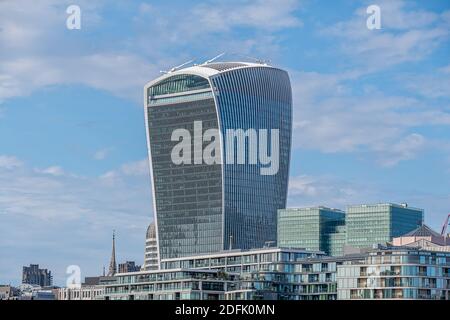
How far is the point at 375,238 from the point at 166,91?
2504 cm

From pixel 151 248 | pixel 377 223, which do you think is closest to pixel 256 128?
pixel 377 223

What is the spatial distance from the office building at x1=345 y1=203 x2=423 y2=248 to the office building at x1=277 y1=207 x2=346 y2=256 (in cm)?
137

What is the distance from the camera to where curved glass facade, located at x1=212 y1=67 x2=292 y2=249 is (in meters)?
93.1

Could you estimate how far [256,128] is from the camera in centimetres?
9469

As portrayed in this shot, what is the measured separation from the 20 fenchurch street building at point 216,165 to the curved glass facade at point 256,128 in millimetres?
91

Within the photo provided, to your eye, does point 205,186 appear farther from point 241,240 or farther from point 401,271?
point 401,271

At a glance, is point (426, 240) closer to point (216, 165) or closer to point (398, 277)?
point (398, 277)

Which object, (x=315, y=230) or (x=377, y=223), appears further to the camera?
(x=315, y=230)

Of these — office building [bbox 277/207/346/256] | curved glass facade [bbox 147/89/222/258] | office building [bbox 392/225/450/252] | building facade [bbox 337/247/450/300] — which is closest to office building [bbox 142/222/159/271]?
curved glass facade [bbox 147/89/222/258]

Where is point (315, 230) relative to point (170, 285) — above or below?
above

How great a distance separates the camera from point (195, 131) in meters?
94.2

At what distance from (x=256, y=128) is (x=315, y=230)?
1251 cm

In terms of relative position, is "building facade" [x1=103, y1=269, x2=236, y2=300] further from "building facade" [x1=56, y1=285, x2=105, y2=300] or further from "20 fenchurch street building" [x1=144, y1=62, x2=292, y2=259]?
"20 fenchurch street building" [x1=144, y1=62, x2=292, y2=259]
